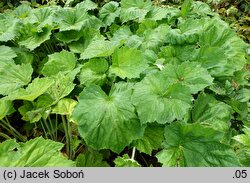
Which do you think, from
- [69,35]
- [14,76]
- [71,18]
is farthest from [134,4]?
[14,76]

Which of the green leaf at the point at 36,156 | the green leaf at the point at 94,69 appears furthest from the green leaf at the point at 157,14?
the green leaf at the point at 36,156

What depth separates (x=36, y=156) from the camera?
1496 millimetres

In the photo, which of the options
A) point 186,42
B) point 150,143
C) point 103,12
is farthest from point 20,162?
point 103,12

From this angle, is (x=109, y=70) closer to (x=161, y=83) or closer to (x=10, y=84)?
(x=161, y=83)

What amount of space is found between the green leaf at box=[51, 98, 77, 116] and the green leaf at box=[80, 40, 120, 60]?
0.37 meters

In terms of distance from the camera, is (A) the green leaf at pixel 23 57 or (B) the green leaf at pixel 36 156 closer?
(B) the green leaf at pixel 36 156

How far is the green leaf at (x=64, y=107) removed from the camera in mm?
1915

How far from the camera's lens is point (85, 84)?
211 centimetres

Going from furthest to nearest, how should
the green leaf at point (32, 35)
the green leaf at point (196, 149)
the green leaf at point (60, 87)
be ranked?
the green leaf at point (32, 35)
the green leaf at point (60, 87)
the green leaf at point (196, 149)

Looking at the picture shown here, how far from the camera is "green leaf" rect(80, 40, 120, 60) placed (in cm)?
217

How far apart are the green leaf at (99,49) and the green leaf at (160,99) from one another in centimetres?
41

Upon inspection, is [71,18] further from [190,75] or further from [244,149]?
[244,149]

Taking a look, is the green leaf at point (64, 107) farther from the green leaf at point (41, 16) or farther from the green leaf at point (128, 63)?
the green leaf at point (41, 16)

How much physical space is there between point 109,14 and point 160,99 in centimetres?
143
